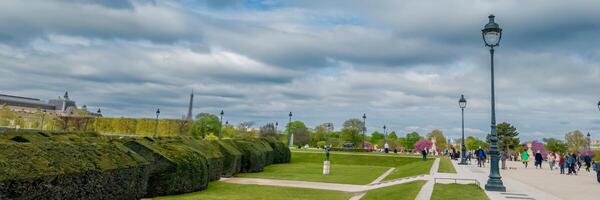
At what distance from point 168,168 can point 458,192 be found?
9251 mm

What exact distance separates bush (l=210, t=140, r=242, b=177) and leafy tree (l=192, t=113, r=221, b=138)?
226 feet

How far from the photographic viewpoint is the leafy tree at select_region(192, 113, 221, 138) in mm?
96062

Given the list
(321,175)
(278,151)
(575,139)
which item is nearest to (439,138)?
(575,139)

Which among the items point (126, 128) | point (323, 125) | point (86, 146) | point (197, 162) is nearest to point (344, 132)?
point (323, 125)

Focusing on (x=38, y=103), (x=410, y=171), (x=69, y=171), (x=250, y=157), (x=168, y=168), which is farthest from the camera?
(x=38, y=103)

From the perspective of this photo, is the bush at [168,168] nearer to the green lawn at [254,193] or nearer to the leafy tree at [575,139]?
the green lawn at [254,193]

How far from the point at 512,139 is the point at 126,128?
2526 inches

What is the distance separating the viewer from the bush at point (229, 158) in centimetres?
2456

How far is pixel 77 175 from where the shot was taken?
10.6 metres

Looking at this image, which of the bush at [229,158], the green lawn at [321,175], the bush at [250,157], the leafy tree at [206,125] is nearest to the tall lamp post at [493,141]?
the green lawn at [321,175]

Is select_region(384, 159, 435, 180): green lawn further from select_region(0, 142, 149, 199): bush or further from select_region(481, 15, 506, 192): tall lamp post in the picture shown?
select_region(0, 142, 149, 199): bush

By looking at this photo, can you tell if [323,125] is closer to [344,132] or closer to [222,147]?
[344,132]

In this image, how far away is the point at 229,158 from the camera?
24719mm

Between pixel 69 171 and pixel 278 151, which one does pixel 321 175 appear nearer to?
pixel 278 151
